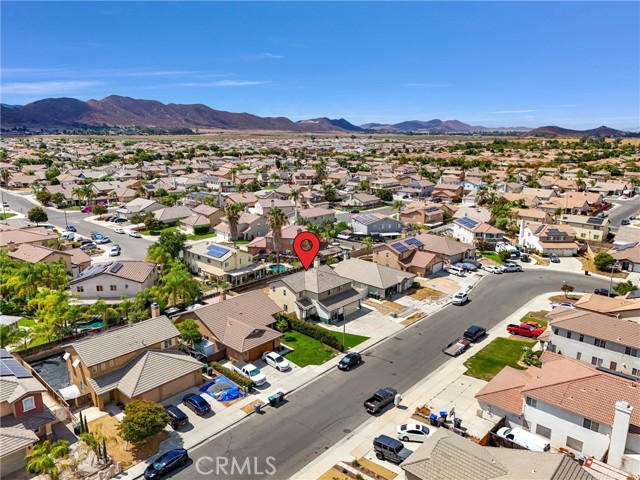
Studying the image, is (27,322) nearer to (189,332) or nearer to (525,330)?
(189,332)

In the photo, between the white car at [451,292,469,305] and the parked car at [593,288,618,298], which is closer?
the white car at [451,292,469,305]

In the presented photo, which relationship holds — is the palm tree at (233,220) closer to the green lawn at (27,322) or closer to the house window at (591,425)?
the green lawn at (27,322)

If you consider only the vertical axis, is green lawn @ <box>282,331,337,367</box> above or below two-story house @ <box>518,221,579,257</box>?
below

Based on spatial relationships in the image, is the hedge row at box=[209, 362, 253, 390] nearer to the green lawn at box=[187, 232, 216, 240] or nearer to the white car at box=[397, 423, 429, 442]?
the white car at box=[397, 423, 429, 442]

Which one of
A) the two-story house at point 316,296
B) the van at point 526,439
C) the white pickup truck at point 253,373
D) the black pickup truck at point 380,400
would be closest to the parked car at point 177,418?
the white pickup truck at point 253,373

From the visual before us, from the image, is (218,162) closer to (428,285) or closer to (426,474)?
(428,285)

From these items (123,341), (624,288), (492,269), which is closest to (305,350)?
(123,341)

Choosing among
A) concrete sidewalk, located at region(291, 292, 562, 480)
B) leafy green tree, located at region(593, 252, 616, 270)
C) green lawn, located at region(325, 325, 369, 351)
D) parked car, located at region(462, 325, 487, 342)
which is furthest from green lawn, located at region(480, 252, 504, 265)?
green lawn, located at region(325, 325, 369, 351)
